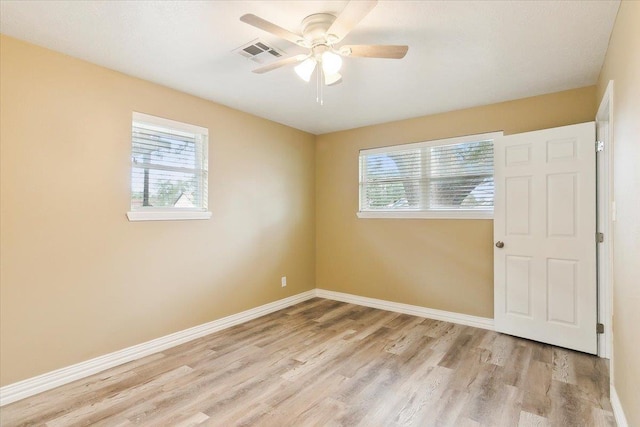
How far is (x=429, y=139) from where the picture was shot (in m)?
3.92

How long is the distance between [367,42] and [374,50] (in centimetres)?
42

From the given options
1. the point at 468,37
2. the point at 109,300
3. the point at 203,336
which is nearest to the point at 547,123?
the point at 468,37

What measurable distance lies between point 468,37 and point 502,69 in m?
0.70

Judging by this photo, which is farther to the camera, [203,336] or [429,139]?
[429,139]

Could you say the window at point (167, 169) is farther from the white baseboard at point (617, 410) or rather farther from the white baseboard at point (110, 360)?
the white baseboard at point (617, 410)

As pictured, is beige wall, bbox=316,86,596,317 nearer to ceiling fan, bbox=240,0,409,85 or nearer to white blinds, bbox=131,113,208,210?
white blinds, bbox=131,113,208,210

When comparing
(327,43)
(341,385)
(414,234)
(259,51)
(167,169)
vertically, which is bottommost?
(341,385)

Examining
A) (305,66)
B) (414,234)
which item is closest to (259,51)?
(305,66)

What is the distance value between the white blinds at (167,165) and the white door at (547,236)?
10.5ft

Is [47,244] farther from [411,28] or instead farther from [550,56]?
[550,56]

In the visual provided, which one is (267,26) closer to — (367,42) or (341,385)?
(367,42)

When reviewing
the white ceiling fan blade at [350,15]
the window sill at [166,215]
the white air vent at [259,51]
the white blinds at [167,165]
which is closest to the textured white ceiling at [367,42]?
the white air vent at [259,51]

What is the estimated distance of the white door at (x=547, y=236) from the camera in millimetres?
2869

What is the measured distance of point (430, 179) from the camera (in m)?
3.96
